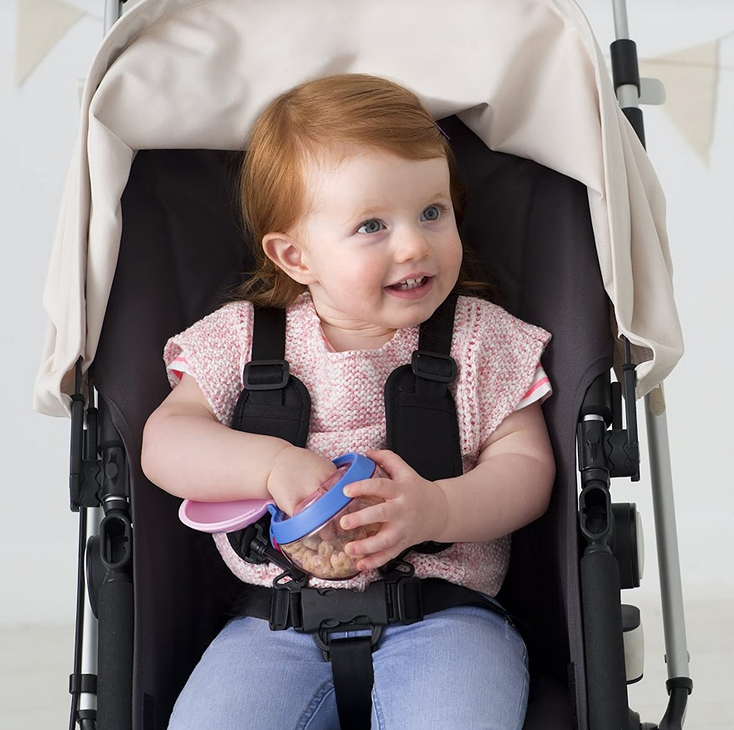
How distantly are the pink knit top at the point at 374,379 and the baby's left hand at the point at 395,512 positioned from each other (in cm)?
11

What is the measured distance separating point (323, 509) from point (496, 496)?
0.81 ft

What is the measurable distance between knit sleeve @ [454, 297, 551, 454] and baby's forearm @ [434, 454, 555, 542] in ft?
0.19

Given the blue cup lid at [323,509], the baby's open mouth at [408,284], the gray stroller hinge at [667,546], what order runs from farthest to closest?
the gray stroller hinge at [667,546], the baby's open mouth at [408,284], the blue cup lid at [323,509]

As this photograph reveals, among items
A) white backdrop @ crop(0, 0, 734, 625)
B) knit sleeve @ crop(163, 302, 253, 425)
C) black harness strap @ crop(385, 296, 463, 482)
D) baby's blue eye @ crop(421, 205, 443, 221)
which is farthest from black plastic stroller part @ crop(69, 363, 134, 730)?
white backdrop @ crop(0, 0, 734, 625)

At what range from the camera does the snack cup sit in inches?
49.7

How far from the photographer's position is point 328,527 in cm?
131

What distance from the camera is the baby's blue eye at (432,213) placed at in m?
1.47

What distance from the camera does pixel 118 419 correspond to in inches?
57.0

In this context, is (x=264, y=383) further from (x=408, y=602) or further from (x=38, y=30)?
(x=38, y=30)

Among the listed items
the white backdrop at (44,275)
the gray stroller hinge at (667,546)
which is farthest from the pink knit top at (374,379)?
the white backdrop at (44,275)

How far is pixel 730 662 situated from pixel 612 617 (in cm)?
137

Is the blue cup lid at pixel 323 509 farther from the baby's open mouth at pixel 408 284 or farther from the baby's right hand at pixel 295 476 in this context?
the baby's open mouth at pixel 408 284

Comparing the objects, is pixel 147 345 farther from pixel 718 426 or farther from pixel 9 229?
pixel 718 426

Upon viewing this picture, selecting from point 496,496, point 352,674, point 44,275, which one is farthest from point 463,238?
point 44,275
